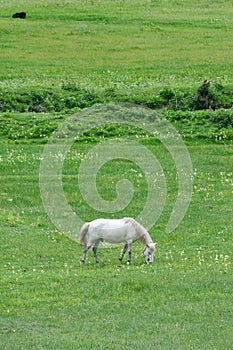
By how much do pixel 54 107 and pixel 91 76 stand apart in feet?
26.9

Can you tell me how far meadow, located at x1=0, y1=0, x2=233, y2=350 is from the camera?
16.1 m

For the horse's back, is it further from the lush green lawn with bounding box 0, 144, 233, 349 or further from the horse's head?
the lush green lawn with bounding box 0, 144, 233, 349

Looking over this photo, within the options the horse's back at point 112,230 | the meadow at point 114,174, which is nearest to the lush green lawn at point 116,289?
the meadow at point 114,174

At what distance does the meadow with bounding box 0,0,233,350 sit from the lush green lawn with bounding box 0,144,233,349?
0.10ft

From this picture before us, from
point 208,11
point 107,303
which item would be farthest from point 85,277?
point 208,11

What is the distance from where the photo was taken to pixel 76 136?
3562 centimetres

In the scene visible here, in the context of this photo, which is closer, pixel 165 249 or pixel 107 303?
pixel 107 303

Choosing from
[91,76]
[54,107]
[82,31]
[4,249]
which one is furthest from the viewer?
[82,31]

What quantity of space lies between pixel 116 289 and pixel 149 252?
2.01 m

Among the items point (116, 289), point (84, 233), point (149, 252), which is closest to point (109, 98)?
point (149, 252)

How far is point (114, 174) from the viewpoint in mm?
30703

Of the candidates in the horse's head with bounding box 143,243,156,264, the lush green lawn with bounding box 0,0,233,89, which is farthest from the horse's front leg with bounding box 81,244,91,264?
the lush green lawn with bounding box 0,0,233,89

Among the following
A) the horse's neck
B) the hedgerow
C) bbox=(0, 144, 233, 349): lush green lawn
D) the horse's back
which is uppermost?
the horse's back

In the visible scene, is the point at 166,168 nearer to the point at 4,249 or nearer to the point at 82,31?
the point at 4,249
